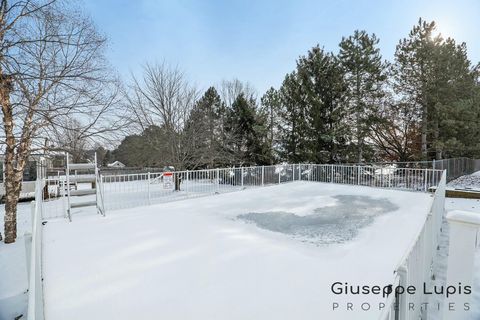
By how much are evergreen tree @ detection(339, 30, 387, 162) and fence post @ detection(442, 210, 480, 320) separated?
13637 mm

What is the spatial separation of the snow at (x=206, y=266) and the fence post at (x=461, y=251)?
659 mm

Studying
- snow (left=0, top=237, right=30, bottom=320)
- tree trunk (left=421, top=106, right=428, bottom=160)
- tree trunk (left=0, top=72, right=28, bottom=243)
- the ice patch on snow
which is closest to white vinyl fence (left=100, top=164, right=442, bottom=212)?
tree trunk (left=0, top=72, right=28, bottom=243)

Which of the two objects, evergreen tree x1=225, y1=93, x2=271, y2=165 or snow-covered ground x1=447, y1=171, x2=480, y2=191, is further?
evergreen tree x1=225, y1=93, x2=271, y2=165

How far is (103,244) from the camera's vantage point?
→ 398cm

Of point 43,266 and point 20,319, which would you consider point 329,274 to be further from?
point 20,319

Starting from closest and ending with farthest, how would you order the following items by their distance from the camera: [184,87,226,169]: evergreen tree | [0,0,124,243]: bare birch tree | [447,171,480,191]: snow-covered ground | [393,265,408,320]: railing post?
[393,265,408,320]: railing post < [0,0,124,243]: bare birch tree < [447,171,480,191]: snow-covered ground < [184,87,226,169]: evergreen tree

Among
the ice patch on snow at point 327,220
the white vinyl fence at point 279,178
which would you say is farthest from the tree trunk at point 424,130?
the ice patch on snow at point 327,220

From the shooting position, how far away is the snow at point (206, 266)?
2350 mm

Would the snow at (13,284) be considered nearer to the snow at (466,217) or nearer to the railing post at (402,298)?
the railing post at (402,298)

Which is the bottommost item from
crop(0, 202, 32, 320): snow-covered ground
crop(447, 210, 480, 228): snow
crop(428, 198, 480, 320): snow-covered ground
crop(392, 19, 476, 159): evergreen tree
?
crop(0, 202, 32, 320): snow-covered ground

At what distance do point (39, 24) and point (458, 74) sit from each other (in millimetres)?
18561

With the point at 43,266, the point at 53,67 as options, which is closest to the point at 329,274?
the point at 43,266

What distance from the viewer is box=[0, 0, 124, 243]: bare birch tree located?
16.1 feet

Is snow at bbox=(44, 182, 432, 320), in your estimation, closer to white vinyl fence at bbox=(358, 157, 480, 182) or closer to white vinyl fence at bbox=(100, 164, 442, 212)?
white vinyl fence at bbox=(100, 164, 442, 212)
